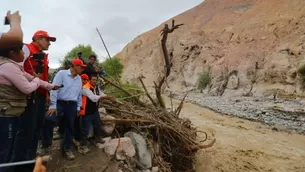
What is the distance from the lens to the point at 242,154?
7.97m

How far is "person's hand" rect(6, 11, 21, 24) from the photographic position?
8.50 ft

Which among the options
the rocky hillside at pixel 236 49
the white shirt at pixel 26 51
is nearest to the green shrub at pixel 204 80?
the rocky hillside at pixel 236 49

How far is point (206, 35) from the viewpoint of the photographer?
39.7m

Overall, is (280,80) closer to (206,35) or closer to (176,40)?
(206,35)

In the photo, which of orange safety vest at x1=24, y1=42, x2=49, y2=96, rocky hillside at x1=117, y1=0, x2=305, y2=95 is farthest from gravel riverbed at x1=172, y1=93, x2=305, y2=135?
orange safety vest at x1=24, y1=42, x2=49, y2=96

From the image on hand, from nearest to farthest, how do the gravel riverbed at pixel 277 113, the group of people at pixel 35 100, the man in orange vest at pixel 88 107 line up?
the group of people at pixel 35 100, the man in orange vest at pixel 88 107, the gravel riverbed at pixel 277 113

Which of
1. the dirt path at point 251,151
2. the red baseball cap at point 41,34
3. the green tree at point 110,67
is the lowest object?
the dirt path at point 251,151

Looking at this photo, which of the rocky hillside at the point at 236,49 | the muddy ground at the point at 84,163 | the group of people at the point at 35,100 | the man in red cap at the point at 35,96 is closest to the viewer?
the group of people at the point at 35,100

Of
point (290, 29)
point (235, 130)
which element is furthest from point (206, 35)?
point (235, 130)

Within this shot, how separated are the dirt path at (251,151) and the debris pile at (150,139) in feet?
3.51

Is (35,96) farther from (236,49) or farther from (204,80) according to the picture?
(236,49)

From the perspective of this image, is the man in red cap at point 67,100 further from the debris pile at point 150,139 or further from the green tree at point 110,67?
the green tree at point 110,67

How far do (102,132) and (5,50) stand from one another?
2377 millimetres

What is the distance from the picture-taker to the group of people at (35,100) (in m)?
2.55
